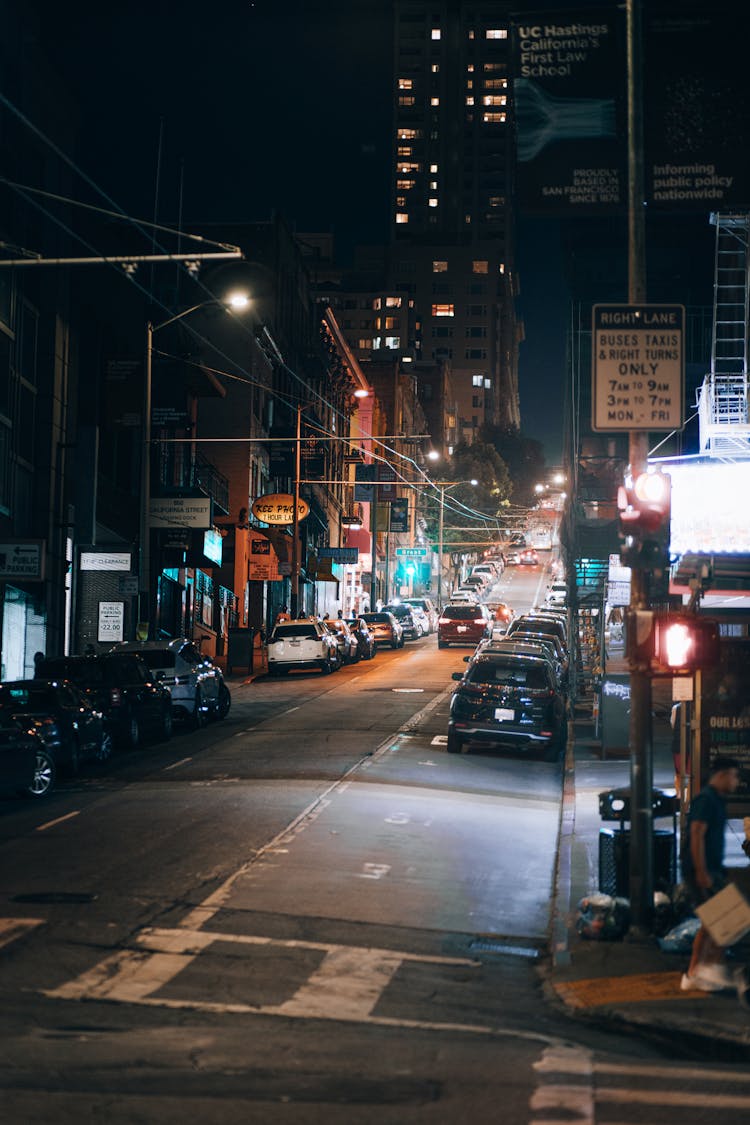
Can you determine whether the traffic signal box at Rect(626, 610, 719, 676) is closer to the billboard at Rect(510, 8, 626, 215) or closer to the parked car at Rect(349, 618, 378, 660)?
the billboard at Rect(510, 8, 626, 215)

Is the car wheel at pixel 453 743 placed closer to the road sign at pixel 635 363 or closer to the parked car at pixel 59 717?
the parked car at pixel 59 717

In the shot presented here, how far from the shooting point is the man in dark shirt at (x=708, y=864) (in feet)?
31.2

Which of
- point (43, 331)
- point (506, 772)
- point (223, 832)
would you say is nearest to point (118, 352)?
point (43, 331)

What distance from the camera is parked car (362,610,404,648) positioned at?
58.9 meters

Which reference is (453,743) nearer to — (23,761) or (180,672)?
(180,672)

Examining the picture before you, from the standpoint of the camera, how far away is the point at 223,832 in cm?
1591

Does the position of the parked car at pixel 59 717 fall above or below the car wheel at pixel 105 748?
above

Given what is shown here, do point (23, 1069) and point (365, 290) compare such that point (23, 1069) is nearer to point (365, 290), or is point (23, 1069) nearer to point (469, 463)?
point (469, 463)

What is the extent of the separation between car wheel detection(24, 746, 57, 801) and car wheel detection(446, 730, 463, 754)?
7.36 m

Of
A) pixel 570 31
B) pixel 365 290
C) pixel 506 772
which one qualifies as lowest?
pixel 506 772

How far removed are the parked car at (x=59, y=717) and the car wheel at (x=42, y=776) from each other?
0.20m

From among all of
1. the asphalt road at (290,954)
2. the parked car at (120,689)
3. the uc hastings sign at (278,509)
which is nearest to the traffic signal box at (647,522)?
the asphalt road at (290,954)

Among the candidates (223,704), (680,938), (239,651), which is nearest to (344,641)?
(239,651)

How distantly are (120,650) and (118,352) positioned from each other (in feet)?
50.1
